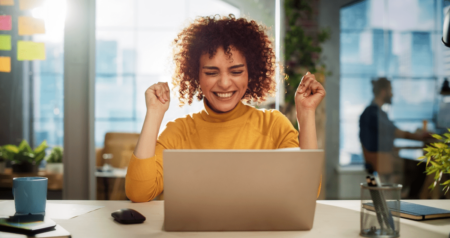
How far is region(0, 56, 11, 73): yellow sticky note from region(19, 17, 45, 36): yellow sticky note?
8.4 inches

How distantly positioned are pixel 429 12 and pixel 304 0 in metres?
1.43

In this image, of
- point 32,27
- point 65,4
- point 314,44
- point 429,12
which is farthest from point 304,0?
point 32,27

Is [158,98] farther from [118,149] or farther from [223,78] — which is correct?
[118,149]

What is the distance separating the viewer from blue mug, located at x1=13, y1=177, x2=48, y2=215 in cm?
98

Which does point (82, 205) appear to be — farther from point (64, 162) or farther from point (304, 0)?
point (304, 0)

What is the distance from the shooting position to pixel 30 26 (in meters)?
2.60

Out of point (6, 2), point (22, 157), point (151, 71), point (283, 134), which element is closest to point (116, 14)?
point (151, 71)

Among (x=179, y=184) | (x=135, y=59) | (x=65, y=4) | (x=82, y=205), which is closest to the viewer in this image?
(x=179, y=184)

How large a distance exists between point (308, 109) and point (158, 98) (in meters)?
0.59

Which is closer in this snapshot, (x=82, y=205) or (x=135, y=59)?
(x=82, y=205)

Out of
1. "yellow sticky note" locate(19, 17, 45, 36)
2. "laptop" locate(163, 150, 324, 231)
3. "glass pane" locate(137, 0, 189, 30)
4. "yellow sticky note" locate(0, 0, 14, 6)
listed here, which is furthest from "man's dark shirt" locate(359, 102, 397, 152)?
"yellow sticky note" locate(0, 0, 14, 6)

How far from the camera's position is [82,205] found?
120 cm

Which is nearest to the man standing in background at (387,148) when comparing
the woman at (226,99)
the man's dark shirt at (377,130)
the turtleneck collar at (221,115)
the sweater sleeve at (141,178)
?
the man's dark shirt at (377,130)

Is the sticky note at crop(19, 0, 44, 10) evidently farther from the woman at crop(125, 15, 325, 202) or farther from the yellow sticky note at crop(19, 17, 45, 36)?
the woman at crop(125, 15, 325, 202)
